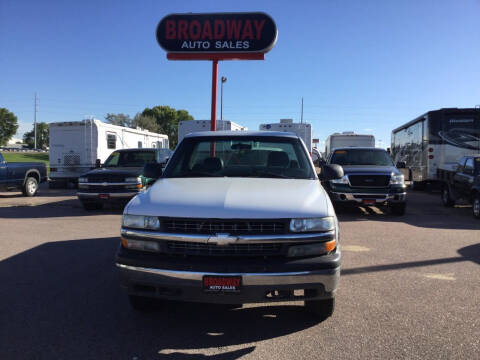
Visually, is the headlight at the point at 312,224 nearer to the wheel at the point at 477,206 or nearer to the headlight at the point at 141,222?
the headlight at the point at 141,222

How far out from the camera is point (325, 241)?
315 centimetres

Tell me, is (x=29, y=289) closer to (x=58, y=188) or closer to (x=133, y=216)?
(x=133, y=216)

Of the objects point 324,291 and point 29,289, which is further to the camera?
point 29,289

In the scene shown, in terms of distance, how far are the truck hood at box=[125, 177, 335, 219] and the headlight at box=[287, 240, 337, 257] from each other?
0.24 meters

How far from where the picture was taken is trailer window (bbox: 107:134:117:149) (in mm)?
18234

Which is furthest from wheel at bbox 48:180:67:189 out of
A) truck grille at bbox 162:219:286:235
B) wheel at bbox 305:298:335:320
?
wheel at bbox 305:298:335:320

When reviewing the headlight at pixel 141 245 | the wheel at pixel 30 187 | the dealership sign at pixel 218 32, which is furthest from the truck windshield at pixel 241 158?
the wheel at pixel 30 187

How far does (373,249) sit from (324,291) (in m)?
3.77

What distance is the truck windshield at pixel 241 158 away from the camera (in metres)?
4.39

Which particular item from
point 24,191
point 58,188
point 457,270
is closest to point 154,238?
point 457,270

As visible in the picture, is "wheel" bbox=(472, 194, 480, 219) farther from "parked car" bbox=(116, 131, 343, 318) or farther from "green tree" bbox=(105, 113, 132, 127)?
"green tree" bbox=(105, 113, 132, 127)

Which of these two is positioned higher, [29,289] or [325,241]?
[325,241]

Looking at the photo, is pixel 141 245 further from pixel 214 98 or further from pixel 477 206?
pixel 214 98

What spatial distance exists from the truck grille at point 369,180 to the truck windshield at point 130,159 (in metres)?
6.27
